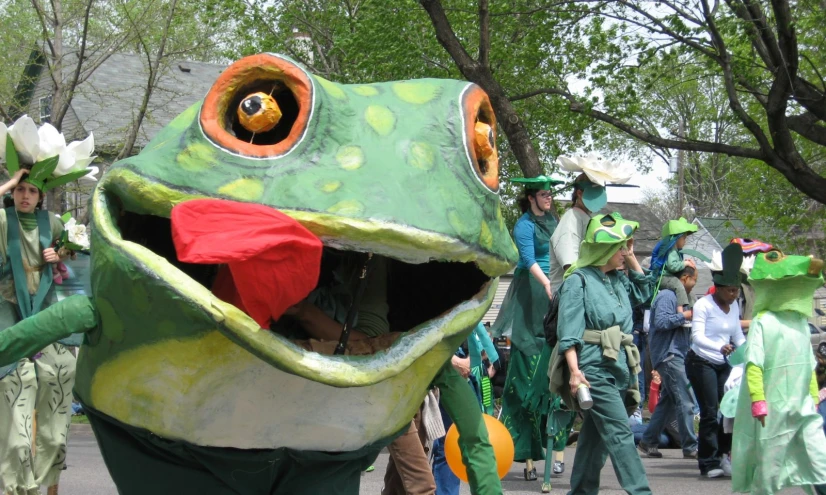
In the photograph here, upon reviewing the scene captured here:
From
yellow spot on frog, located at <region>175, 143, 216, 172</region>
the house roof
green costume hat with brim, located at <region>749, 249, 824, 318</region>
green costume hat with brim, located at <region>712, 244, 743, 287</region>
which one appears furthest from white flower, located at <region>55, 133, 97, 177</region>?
the house roof

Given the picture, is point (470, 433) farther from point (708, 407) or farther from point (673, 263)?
point (673, 263)

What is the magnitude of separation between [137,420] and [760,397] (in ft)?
14.3

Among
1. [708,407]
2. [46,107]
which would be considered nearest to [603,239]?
[708,407]

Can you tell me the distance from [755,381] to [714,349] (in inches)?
87.8

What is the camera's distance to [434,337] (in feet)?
11.1

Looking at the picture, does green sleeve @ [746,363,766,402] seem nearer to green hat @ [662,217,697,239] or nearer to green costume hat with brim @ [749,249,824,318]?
green costume hat with brim @ [749,249,824,318]

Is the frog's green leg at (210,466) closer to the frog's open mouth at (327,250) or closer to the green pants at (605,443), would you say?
the frog's open mouth at (327,250)

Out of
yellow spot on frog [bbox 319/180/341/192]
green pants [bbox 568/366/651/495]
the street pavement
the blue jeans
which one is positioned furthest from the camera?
the blue jeans

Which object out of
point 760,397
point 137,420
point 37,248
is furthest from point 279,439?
point 760,397

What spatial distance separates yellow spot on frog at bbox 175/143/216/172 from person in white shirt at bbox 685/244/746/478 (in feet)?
20.3

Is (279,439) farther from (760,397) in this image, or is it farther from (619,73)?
(619,73)

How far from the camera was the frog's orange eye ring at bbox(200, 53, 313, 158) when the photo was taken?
3371 mm

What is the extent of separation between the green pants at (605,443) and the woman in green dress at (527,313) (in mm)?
1320

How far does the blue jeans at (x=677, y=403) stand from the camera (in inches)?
380
